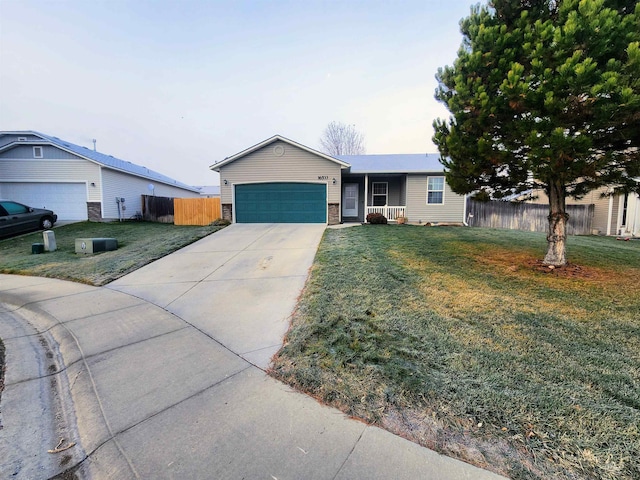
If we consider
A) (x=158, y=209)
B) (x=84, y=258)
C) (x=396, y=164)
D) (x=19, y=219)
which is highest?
(x=396, y=164)

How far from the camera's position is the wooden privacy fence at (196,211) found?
1617 cm

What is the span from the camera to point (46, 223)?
13.3m

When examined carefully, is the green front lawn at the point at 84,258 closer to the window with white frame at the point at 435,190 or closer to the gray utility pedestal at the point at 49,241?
the gray utility pedestal at the point at 49,241

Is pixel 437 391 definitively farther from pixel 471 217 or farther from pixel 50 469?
pixel 471 217

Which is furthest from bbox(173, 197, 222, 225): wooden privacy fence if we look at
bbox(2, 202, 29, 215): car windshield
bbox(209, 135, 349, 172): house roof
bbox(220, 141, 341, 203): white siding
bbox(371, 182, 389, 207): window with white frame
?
bbox(371, 182, 389, 207): window with white frame

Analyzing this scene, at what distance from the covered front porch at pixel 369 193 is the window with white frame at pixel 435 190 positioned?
1.48 meters

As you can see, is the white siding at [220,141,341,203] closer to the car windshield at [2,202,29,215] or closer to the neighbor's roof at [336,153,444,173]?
the neighbor's roof at [336,153,444,173]

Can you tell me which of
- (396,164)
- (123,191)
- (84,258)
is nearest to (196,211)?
(123,191)

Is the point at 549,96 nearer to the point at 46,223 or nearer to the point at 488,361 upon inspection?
the point at 488,361

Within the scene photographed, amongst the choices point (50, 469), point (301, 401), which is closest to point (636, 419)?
point (301, 401)

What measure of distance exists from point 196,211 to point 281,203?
5.31 m

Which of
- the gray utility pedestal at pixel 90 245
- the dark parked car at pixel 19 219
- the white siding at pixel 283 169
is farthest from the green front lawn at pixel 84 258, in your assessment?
the white siding at pixel 283 169

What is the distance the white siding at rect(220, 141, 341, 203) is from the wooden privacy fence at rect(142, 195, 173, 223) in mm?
6522

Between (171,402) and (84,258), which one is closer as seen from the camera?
(171,402)
